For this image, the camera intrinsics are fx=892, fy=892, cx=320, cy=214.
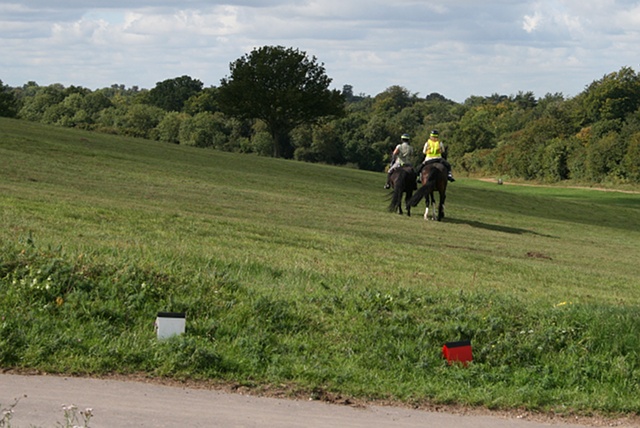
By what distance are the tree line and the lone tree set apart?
0.32 feet

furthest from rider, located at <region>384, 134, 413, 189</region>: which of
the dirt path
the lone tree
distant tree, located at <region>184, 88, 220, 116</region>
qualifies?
distant tree, located at <region>184, 88, 220, 116</region>

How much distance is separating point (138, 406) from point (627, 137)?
269ft

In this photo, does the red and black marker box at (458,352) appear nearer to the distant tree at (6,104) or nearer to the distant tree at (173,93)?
the distant tree at (6,104)

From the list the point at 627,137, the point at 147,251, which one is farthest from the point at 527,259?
the point at 627,137

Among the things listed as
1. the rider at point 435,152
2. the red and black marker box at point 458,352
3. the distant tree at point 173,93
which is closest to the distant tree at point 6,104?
the distant tree at point 173,93

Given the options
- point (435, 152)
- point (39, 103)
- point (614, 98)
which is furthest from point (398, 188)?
point (39, 103)

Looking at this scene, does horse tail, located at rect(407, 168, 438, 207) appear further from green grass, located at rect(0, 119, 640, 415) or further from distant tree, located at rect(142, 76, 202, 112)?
distant tree, located at rect(142, 76, 202, 112)

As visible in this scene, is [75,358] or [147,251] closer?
[75,358]

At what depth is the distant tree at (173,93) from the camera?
145375 mm

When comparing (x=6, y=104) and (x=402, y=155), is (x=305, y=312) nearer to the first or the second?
(x=402, y=155)

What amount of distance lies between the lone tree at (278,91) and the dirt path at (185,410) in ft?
249

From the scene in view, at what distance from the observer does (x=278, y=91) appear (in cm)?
8412

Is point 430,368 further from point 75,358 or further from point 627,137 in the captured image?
point 627,137

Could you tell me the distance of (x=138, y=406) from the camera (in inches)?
297
